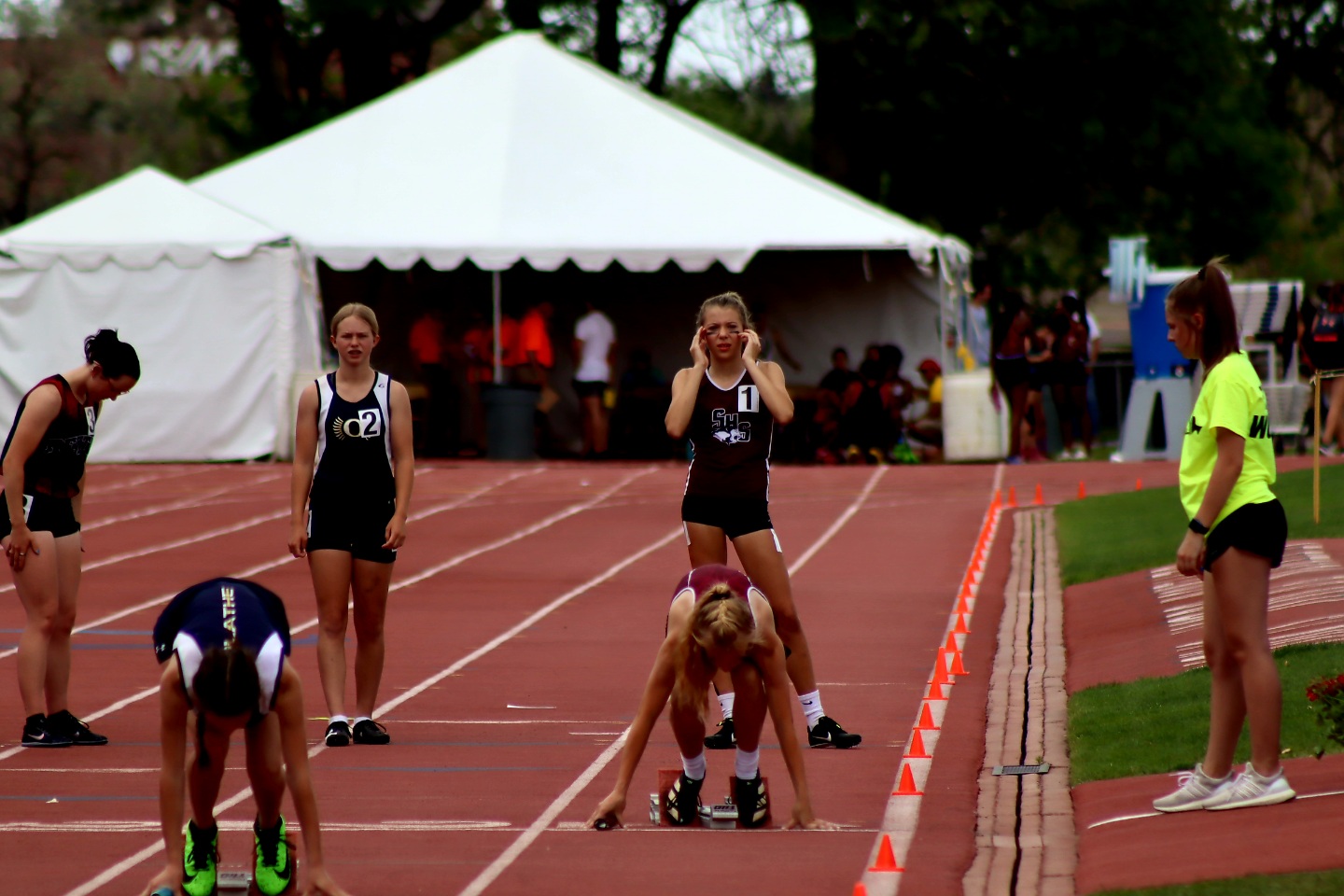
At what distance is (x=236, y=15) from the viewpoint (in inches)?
1508

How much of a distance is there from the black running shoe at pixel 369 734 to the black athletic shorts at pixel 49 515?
1.54m

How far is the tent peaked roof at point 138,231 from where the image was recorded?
24.5 metres

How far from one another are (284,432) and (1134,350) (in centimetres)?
1057

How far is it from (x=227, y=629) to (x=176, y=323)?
19.8 meters

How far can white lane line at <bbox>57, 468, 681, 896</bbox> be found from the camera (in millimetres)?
6348

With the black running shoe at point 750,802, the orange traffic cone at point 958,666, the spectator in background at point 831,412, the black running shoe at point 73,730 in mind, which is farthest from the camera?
the spectator in background at point 831,412

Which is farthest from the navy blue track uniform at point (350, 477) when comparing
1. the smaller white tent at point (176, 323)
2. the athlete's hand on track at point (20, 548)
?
the smaller white tent at point (176, 323)

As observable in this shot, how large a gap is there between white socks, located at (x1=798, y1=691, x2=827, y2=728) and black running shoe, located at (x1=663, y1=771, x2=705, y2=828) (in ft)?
5.00

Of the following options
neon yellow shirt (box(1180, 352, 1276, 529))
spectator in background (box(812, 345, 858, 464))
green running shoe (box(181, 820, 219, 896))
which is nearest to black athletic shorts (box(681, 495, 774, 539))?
neon yellow shirt (box(1180, 352, 1276, 529))

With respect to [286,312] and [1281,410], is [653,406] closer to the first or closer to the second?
[286,312]

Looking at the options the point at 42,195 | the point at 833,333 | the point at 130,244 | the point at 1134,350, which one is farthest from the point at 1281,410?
the point at 42,195

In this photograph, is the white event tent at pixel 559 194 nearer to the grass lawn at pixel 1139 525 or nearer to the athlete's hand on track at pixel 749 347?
the grass lawn at pixel 1139 525

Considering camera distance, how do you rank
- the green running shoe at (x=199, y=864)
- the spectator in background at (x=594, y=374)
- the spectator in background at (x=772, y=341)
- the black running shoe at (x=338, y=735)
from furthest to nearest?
the spectator in background at (x=772, y=341) < the spectator in background at (x=594, y=374) < the black running shoe at (x=338, y=735) < the green running shoe at (x=199, y=864)

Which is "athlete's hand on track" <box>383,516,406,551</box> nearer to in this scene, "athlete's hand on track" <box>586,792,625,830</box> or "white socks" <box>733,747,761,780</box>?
"athlete's hand on track" <box>586,792,625,830</box>
